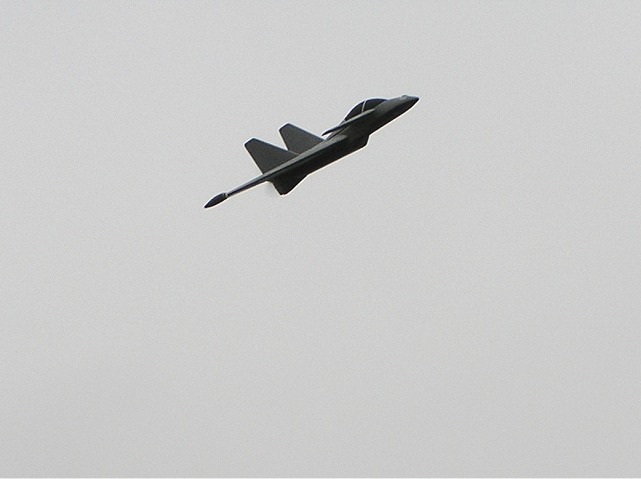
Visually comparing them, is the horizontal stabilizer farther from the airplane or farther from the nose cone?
the nose cone

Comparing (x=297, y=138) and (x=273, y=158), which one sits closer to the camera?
(x=273, y=158)

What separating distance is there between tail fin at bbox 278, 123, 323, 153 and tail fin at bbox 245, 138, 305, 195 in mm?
676

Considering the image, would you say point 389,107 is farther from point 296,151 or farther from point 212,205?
point 212,205

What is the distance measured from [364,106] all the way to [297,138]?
5.41 m

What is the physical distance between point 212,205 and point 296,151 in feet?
31.1

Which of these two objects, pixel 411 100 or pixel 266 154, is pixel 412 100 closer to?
pixel 411 100

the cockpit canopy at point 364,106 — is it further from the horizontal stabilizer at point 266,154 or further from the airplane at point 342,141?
the horizontal stabilizer at point 266,154

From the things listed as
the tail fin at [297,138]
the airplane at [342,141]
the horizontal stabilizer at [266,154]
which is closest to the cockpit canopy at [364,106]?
the airplane at [342,141]

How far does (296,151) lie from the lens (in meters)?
61.3

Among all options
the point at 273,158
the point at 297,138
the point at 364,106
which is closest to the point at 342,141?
the point at 364,106

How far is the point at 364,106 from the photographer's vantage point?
5900 cm

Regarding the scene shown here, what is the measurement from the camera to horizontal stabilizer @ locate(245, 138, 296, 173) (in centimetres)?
6106

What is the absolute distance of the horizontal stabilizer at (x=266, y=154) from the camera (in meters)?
61.1

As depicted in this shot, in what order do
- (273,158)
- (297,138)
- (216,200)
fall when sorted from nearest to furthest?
(216,200), (273,158), (297,138)
